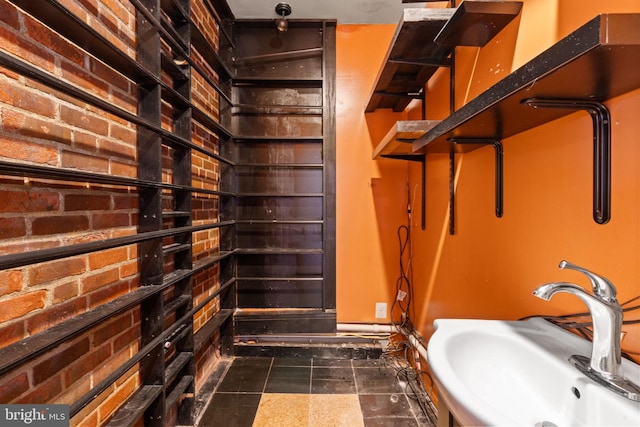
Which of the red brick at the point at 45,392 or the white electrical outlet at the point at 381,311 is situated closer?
the red brick at the point at 45,392

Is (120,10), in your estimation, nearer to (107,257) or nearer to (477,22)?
(107,257)

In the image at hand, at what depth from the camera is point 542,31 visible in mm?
956

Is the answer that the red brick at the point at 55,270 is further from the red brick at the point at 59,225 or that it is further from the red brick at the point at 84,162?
the red brick at the point at 84,162

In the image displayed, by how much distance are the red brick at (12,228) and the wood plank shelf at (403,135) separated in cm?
146

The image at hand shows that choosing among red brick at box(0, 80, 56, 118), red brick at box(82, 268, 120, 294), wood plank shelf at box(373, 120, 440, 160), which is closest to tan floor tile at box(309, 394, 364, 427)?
red brick at box(82, 268, 120, 294)

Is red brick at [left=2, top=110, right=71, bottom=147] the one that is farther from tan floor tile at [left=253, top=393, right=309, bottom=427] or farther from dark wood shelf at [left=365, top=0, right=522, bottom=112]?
tan floor tile at [left=253, top=393, right=309, bottom=427]

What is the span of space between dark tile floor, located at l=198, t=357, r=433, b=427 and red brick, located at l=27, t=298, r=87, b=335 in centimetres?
114

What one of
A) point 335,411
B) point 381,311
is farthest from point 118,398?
point 381,311

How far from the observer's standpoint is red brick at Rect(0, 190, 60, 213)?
2.42 feet

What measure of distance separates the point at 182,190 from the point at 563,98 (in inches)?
63.2

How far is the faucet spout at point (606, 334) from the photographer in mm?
605

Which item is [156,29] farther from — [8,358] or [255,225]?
[255,225]

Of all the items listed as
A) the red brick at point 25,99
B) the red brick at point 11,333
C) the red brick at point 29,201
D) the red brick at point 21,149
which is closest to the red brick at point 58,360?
the red brick at point 11,333
